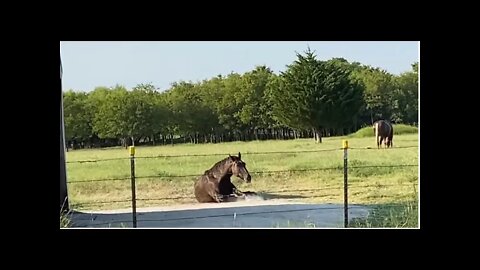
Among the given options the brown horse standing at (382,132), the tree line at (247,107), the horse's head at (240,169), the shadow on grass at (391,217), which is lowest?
the shadow on grass at (391,217)

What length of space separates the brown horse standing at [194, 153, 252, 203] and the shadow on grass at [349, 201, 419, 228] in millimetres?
783

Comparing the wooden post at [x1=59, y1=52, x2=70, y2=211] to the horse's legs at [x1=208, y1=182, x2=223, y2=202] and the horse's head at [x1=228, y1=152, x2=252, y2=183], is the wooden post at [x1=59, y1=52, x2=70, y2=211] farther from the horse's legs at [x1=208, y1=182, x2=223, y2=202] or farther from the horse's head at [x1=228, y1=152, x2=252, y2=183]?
the horse's head at [x1=228, y1=152, x2=252, y2=183]

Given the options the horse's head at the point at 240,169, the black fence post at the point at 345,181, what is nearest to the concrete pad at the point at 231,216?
the black fence post at the point at 345,181

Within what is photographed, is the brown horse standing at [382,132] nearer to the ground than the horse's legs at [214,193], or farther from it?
farther from it

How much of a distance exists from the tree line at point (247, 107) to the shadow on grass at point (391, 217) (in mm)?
540

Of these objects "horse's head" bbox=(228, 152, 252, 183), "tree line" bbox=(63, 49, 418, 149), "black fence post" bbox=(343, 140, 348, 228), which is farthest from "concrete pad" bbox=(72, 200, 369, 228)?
"tree line" bbox=(63, 49, 418, 149)

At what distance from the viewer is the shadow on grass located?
5020mm

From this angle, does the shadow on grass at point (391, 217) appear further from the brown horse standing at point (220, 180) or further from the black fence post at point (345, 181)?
the brown horse standing at point (220, 180)

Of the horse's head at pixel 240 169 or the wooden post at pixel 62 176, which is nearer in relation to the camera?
the wooden post at pixel 62 176

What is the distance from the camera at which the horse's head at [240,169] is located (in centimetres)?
514

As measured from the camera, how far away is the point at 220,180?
5105 mm

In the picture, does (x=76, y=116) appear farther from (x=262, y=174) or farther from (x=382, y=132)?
(x=382, y=132)
